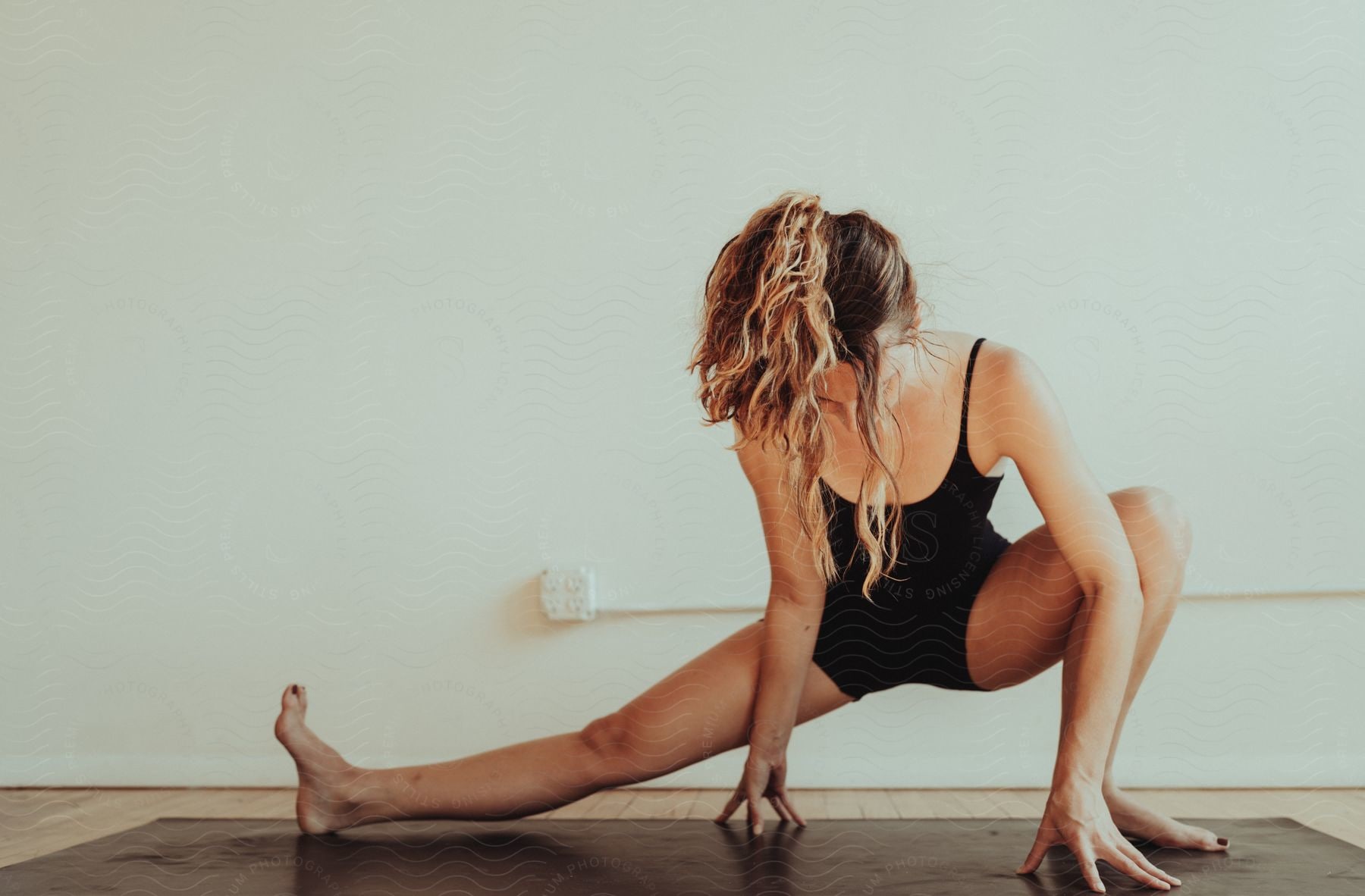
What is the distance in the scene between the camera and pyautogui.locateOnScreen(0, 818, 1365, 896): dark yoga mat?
1.16 metres

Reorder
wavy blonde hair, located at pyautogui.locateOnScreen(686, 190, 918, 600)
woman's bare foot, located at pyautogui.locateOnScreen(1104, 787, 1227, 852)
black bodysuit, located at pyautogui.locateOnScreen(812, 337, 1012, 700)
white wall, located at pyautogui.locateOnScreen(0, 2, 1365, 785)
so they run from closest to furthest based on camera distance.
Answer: wavy blonde hair, located at pyautogui.locateOnScreen(686, 190, 918, 600) < woman's bare foot, located at pyautogui.locateOnScreen(1104, 787, 1227, 852) < black bodysuit, located at pyautogui.locateOnScreen(812, 337, 1012, 700) < white wall, located at pyautogui.locateOnScreen(0, 2, 1365, 785)

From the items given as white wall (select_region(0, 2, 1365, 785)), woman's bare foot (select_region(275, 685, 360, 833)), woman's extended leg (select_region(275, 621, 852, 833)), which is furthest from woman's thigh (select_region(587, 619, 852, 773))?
white wall (select_region(0, 2, 1365, 785))

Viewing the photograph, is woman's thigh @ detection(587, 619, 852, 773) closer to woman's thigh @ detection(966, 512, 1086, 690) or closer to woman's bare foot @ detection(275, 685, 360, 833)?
woman's thigh @ detection(966, 512, 1086, 690)

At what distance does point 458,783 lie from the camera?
146 cm

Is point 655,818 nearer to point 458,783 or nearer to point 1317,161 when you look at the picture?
point 458,783

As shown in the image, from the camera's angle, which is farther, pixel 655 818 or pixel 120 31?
pixel 120 31

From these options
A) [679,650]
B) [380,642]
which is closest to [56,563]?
[380,642]

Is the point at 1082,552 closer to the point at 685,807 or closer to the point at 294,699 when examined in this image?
the point at 685,807

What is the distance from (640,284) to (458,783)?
0.90m

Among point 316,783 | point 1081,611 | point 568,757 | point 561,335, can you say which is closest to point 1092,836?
point 1081,611

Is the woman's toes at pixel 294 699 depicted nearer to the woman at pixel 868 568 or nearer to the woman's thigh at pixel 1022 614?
the woman at pixel 868 568

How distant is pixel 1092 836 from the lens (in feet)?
3.51

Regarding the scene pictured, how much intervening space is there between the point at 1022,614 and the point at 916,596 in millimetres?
129

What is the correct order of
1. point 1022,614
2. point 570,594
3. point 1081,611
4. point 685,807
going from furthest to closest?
point 570,594 < point 685,807 < point 1022,614 < point 1081,611
